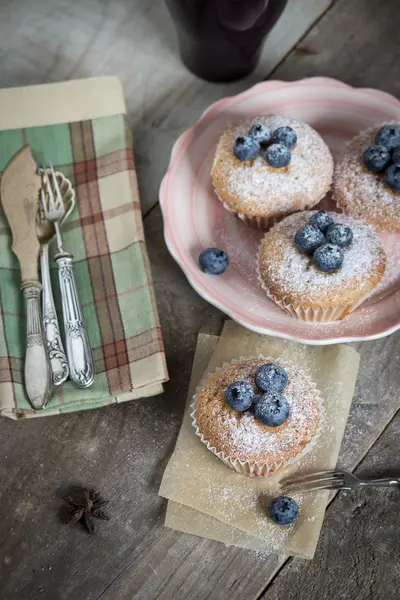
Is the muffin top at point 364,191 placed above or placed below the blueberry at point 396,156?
below

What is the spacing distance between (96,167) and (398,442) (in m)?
1.07

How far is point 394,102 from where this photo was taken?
189 cm

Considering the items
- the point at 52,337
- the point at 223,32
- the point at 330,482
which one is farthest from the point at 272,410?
the point at 223,32

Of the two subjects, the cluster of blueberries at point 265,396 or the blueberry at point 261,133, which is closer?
the cluster of blueberries at point 265,396

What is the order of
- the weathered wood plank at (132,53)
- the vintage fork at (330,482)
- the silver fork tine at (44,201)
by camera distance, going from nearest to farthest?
the vintage fork at (330,482) → the silver fork tine at (44,201) → the weathered wood plank at (132,53)

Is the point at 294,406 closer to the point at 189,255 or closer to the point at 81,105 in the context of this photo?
the point at 189,255

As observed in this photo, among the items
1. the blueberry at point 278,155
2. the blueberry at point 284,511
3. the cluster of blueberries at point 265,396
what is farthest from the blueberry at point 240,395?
the blueberry at point 278,155

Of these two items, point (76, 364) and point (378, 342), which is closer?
point (76, 364)

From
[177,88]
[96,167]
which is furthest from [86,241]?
[177,88]

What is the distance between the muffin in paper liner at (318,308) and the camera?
5.49 feet

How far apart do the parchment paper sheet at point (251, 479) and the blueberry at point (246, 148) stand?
45cm

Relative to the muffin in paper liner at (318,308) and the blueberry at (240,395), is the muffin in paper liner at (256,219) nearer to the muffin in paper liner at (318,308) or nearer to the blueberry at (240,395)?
the muffin in paper liner at (318,308)

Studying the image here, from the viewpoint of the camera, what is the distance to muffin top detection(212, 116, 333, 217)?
1.77m

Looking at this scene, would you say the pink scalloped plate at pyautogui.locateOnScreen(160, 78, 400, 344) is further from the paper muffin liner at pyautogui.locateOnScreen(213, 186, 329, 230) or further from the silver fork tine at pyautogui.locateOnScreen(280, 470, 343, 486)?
the silver fork tine at pyautogui.locateOnScreen(280, 470, 343, 486)
